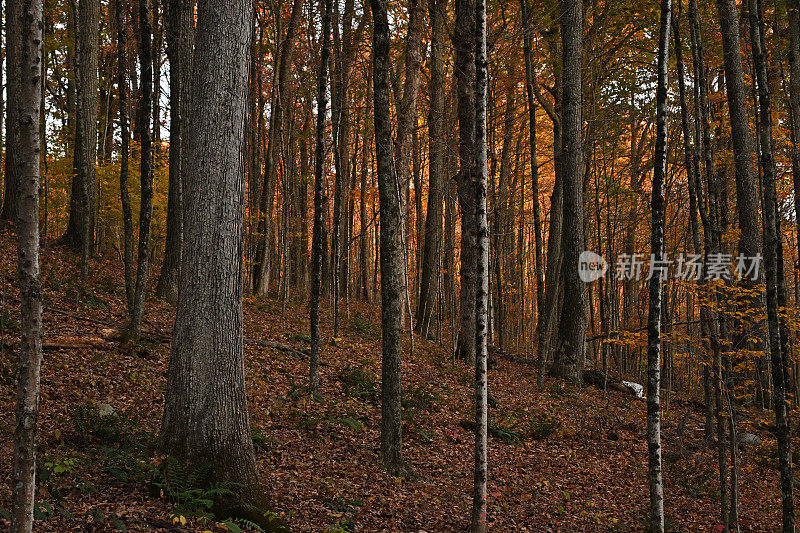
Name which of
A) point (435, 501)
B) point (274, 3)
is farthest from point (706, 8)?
point (435, 501)

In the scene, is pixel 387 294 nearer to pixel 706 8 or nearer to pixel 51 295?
pixel 51 295

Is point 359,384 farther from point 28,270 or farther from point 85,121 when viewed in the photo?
point 85,121

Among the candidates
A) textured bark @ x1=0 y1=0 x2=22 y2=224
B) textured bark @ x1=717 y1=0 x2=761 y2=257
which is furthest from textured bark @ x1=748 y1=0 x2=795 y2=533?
textured bark @ x1=0 y1=0 x2=22 y2=224

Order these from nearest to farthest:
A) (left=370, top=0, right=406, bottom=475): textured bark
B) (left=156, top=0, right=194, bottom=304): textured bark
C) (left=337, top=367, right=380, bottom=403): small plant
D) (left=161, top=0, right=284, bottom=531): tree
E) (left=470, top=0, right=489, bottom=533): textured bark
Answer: (left=161, top=0, right=284, bottom=531): tree
(left=470, top=0, right=489, bottom=533): textured bark
(left=370, top=0, right=406, bottom=475): textured bark
(left=337, top=367, right=380, bottom=403): small plant
(left=156, top=0, right=194, bottom=304): textured bark

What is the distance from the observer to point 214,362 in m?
4.80

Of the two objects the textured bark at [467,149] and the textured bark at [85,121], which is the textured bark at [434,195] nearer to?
the textured bark at [467,149]

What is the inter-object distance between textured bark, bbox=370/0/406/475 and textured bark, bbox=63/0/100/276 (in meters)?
7.73

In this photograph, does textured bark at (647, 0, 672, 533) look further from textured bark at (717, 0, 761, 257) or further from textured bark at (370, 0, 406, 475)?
textured bark at (717, 0, 761, 257)

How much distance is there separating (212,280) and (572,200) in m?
10.3

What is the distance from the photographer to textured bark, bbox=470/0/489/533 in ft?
17.4

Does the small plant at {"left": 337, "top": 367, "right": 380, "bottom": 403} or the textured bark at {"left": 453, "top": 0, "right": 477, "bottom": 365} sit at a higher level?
the textured bark at {"left": 453, "top": 0, "right": 477, "bottom": 365}

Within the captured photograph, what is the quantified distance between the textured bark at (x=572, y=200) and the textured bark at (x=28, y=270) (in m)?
11.3

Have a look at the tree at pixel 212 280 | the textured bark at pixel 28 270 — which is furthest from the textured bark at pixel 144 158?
the textured bark at pixel 28 270

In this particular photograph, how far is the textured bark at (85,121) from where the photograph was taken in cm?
1103
